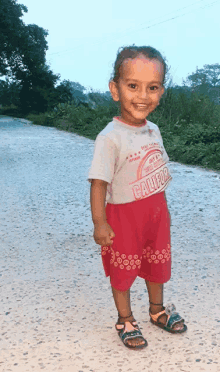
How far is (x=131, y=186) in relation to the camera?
6.48ft

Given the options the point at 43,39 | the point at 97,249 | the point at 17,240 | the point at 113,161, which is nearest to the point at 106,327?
the point at 113,161

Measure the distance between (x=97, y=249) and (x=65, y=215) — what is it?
98 centimetres

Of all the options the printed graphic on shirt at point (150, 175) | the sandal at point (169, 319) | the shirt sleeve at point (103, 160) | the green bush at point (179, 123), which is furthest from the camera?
the green bush at point (179, 123)

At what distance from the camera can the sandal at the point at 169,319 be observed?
7.11 ft

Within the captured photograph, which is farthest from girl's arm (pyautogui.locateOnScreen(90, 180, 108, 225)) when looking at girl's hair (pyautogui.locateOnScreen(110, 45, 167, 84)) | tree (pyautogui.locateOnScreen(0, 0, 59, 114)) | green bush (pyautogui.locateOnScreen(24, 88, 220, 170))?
→ tree (pyautogui.locateOnScreen(0, 0, 59, 114))

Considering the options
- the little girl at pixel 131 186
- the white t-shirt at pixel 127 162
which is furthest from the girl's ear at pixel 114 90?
the white t-shirt at pixel 127 162

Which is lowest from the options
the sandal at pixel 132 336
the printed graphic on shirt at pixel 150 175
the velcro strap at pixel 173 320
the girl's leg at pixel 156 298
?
the sandal at pixel 132 336

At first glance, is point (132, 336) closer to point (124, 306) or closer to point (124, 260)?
point (124, 306)

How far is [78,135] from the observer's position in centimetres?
1102

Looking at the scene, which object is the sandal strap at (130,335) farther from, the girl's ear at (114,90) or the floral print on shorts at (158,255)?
the girl's ear at (114,90)

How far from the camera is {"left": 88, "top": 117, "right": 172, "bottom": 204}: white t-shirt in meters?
1.90

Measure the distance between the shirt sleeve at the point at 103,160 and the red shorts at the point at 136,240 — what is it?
0.62 feet

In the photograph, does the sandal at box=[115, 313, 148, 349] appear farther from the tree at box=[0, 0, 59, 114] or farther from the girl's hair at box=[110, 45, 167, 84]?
the tree at box=[0, 0, 59, 114]

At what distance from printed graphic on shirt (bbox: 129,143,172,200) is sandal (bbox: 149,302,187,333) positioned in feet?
2.09
